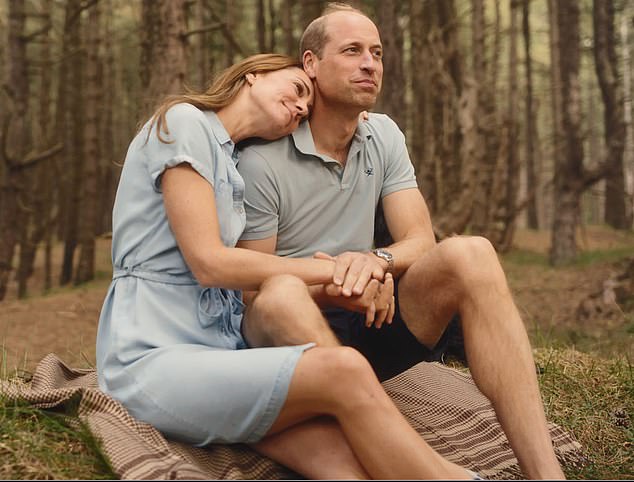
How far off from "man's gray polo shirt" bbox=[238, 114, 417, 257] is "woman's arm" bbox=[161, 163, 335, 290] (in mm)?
554

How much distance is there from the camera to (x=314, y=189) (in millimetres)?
3598

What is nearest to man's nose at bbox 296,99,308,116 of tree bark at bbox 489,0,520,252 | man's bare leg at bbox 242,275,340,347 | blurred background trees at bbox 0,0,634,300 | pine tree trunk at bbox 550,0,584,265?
man's bare leg at bbox 242,275,340,347

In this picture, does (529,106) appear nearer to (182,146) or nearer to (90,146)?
(90,146)

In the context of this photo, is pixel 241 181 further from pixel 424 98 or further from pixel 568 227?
pixel 424 98

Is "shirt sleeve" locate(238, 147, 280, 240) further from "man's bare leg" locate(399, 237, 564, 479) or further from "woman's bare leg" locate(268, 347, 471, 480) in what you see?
"woman's bare leg" locate(268, 347, 471, 480)

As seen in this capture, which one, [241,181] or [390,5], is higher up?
[390,5]

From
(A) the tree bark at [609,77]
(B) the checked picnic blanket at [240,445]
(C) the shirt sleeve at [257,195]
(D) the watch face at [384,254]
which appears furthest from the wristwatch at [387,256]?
(A) the tree bark at [609,77]

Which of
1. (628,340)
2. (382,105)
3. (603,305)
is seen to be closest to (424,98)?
(382,105)

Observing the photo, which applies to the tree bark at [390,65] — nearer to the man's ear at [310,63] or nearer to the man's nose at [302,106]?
the man's ear at [310,63]

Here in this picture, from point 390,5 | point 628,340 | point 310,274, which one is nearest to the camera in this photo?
point 310,274

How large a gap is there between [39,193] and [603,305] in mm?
11641

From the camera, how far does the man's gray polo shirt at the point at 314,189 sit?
347 centimetres

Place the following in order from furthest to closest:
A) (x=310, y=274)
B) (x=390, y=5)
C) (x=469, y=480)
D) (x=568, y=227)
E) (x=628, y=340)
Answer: (x=568, y=227), (x=390, y=5), (x=628, y=340), (x=310, y=274), (x=469, y=480)

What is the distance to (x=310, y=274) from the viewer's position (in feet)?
10.0
